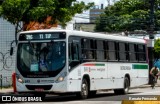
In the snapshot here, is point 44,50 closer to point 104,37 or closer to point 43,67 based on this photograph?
point 43,67

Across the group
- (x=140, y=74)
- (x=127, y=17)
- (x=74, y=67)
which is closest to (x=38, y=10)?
(x=74, y=67)

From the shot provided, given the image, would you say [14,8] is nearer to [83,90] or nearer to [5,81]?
[83,90]

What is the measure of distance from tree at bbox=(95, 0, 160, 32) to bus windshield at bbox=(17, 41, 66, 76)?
60.9 m

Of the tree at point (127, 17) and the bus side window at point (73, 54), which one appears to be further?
the tree at point (127, 17)

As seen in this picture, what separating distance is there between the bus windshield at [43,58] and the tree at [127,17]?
200ft

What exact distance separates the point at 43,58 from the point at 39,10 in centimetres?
404

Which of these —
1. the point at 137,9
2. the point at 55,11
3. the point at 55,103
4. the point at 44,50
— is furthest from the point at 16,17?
the point at 137,9

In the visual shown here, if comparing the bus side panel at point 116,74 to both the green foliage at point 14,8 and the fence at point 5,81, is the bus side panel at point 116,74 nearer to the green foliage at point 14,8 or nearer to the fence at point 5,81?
the green foliage at point 14,8

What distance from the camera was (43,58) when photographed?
71.2 feet

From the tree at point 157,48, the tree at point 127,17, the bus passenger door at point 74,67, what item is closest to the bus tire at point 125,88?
the bus passenger door at point 74,67

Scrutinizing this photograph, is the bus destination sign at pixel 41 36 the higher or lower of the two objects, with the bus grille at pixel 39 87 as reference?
higher

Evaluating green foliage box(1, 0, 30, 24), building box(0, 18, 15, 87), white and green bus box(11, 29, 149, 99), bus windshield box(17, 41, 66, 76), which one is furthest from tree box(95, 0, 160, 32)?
bus windshield box(17, 41, 66, 76)

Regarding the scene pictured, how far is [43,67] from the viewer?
21.7 m

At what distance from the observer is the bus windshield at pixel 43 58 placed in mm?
21578
